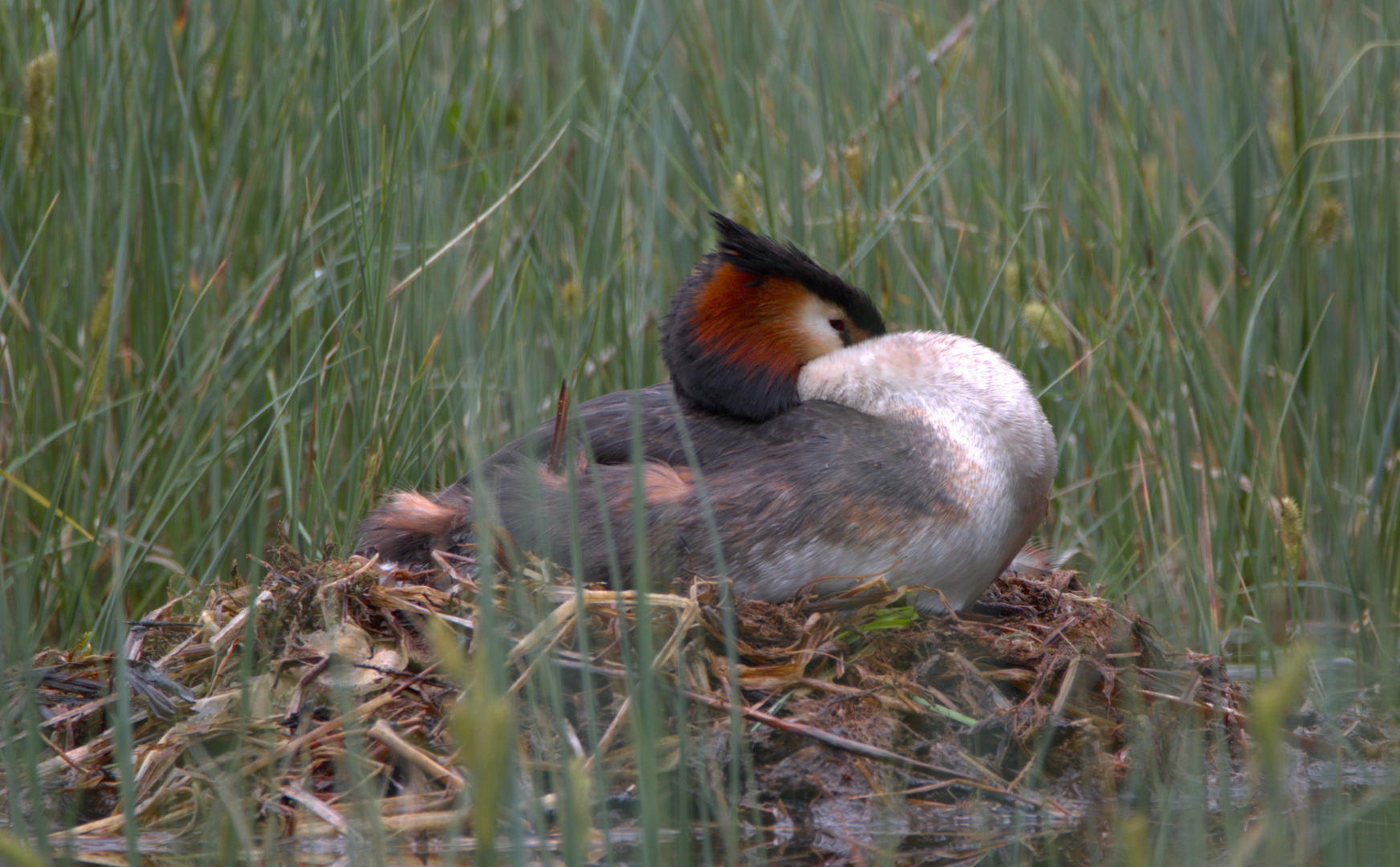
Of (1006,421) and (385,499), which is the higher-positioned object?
(1006,421)

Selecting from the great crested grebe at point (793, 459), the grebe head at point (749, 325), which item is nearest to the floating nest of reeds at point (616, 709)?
the great crested grebe at point (793, 459)

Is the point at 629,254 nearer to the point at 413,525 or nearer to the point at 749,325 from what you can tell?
the point at 749,325

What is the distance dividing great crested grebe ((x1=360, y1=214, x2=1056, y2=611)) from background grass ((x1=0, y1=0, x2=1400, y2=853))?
0.23 meters

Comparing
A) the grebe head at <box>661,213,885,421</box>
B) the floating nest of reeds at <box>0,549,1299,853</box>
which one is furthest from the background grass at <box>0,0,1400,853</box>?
the floating nest of reeds at <box>0,549,1299,853</box>

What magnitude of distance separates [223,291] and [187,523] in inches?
29.6

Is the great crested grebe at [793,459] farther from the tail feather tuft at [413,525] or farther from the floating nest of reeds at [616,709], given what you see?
the floating nest of reeds at [616,709]

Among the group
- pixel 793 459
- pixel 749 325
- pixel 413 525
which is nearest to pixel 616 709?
pixel 793 459

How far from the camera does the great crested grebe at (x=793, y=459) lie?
9.73 ft

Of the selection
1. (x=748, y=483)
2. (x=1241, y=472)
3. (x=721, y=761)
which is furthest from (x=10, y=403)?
(x=1241, y=472)

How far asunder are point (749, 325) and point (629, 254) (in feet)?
3.62

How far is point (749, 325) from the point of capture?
130 inches

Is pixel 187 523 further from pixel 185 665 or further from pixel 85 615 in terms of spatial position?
pixel 185 665

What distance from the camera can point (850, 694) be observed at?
255 cm

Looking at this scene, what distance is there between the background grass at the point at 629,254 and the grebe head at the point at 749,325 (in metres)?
0.19
